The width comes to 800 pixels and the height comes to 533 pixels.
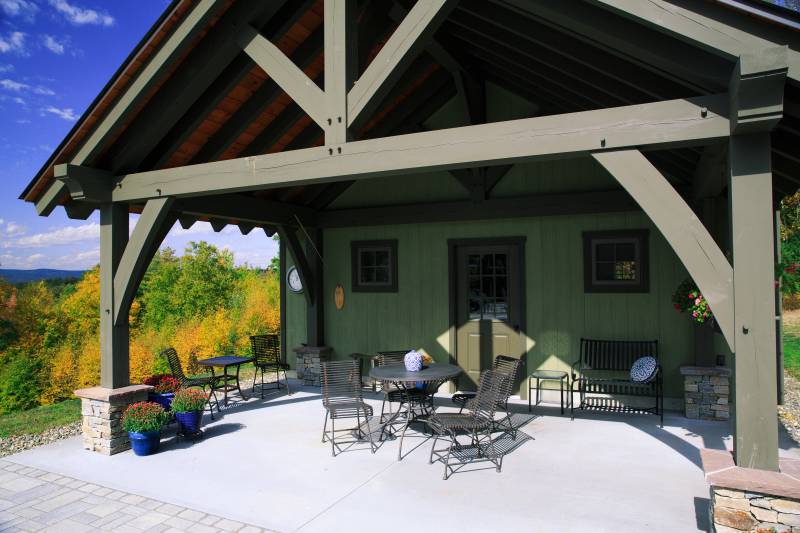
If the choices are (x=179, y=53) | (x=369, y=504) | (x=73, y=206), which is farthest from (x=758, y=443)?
(x=73, y=206)

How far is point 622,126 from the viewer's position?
12.1ft

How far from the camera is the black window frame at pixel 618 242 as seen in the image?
691 centimetres

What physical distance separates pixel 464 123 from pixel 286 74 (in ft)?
12.9

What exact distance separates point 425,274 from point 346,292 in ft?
5.12

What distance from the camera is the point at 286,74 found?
481 cm

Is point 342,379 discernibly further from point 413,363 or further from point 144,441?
point 144,441

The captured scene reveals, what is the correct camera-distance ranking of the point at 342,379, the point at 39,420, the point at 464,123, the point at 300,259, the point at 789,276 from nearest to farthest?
1. the point at 789,276
2. the point at 342,379
3. the point at 39,420
4. the point at 464,123
5. the point at 300,259

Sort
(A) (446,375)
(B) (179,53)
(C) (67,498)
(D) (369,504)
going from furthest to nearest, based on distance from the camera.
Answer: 1. (A) (446,375)
2. (B) (179,53)
3. (C) (67,498)
4. (D) (369,504)

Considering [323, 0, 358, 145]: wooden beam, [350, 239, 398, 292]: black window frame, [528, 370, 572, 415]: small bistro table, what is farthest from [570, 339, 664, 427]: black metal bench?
[323, 0, 358, 145]: wooden beam

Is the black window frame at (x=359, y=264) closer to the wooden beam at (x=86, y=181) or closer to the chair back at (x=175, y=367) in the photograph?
the chair back at (x=175, y=367)

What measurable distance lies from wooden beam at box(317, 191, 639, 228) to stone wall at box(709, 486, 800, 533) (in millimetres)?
4382

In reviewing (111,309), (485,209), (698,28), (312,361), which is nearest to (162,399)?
(111,309)

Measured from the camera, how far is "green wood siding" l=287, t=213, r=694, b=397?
6848 millimetres

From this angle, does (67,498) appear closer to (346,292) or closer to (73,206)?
(73,206)
